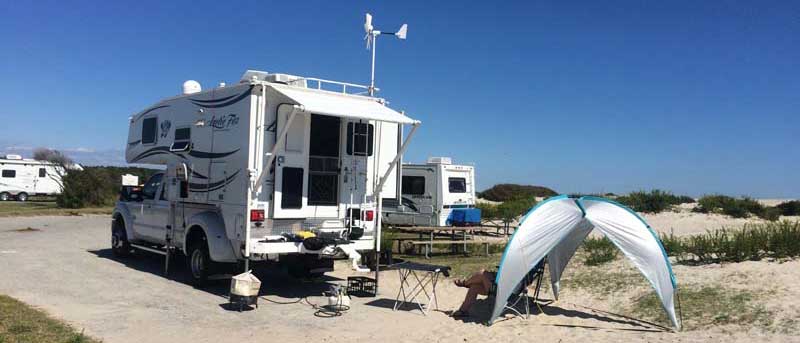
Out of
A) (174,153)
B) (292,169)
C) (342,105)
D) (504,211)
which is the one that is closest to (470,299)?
(292,169)

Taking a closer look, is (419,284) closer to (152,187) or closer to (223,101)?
(223,101)

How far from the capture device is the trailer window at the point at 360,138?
33.6 feet

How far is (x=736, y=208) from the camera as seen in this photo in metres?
26.4

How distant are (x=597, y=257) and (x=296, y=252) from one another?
6.12 metres

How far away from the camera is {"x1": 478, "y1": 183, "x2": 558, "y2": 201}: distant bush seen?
41438mm

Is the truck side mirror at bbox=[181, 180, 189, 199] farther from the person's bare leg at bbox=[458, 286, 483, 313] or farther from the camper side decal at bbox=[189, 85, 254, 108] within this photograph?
the person's bare leg at bbox=[458, 286, 483, 313]

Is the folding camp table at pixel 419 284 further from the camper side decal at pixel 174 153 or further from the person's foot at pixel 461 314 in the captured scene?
the camper side decal at pixel 174 153

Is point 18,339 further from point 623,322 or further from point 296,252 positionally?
point 623,322

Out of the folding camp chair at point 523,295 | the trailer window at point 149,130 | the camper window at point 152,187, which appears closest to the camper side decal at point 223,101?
the trailer window at point 149,130

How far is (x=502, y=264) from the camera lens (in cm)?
855

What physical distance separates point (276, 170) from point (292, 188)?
15.5 inches

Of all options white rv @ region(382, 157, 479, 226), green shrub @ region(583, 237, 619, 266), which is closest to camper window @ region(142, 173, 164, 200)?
white rv @ region(382, 157, 479, 226)

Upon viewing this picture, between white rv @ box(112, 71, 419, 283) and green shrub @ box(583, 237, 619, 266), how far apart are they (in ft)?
14.1

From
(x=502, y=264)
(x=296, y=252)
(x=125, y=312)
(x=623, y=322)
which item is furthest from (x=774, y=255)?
(x=125, y=312)
